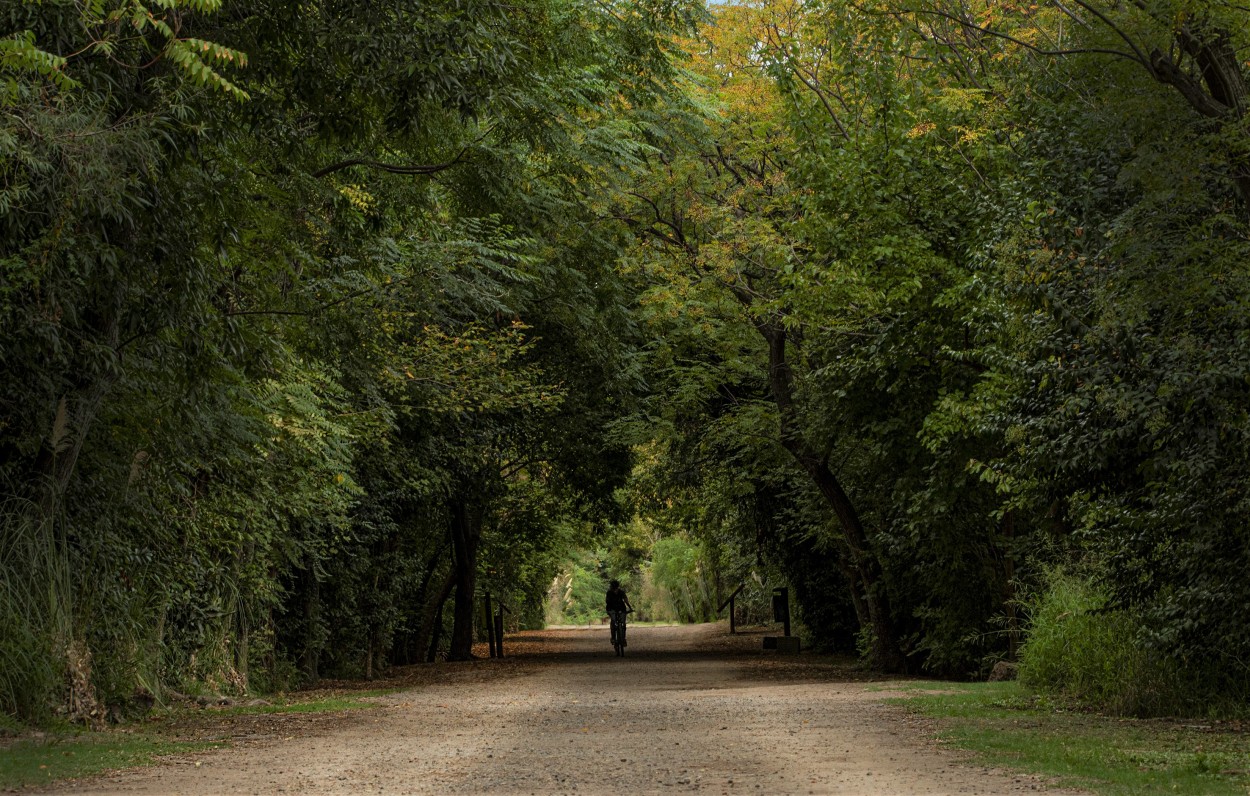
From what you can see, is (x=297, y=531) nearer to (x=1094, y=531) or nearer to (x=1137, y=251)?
(x=1094, y=531)

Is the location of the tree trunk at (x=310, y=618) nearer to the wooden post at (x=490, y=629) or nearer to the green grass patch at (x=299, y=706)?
the green grass patch at (x=299, y=706)

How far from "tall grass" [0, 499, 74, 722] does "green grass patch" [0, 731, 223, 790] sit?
0.55 m

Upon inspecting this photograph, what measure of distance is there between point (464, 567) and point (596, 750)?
19.6 meters

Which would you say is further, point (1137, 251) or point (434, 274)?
point (434, 274)

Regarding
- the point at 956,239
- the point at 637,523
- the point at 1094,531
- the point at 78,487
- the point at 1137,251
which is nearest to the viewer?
the point at 1137,251

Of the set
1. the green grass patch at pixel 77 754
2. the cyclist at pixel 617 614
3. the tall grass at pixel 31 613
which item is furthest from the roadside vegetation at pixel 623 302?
the cyclist at pixel 617 614

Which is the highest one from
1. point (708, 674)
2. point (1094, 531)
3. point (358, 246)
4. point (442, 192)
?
point (442, 192)

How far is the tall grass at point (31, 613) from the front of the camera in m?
10.3

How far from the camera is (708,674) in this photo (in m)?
21.7

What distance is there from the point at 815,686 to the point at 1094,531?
20.4 ft

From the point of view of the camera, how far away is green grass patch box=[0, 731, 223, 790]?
8.06 m

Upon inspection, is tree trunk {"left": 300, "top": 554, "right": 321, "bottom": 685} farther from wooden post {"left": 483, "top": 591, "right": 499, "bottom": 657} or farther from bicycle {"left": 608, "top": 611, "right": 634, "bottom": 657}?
bicycle {"left": 608, "top": 611, "right": 634, "bottom": 657}

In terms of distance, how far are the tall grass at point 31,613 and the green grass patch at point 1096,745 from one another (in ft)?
25.2

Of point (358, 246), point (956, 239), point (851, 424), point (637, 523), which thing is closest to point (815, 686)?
point (851, 424)
